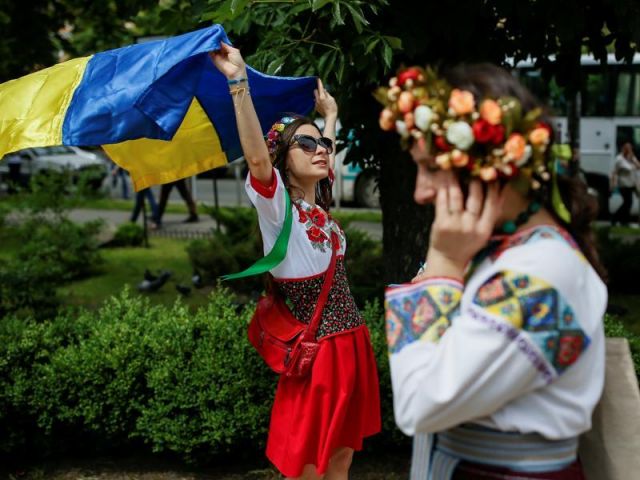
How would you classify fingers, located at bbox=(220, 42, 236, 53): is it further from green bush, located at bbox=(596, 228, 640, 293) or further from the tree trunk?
green bush, located at bbox=(596, 228, 640, 293)

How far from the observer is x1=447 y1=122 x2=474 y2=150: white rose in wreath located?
184cm

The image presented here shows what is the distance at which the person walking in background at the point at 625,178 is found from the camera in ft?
49.2

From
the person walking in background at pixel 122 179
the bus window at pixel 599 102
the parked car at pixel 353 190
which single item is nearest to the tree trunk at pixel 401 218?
the parked car at pixel 353 190

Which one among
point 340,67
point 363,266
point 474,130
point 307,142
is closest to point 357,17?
point 340,67

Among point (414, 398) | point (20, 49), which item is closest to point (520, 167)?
point (414, 398)

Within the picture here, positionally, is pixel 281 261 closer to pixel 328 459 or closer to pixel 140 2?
pixel 328 459

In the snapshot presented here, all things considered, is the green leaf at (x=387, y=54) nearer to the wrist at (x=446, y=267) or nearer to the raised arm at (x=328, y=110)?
the raised arm at (x=328, y=110)

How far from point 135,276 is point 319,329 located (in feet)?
23.0

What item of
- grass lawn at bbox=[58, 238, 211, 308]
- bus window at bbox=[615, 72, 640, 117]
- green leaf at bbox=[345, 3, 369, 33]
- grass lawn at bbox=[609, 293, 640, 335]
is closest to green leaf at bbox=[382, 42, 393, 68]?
green leaf at bbox=[345, 3, 369, 33]

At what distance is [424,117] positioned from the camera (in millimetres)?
1898

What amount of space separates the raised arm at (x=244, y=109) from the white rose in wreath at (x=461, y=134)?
1259 mm

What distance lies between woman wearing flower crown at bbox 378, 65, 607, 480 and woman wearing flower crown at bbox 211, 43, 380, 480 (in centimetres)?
134

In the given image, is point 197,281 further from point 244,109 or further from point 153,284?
point 244,109

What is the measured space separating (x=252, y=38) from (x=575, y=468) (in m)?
3.85
